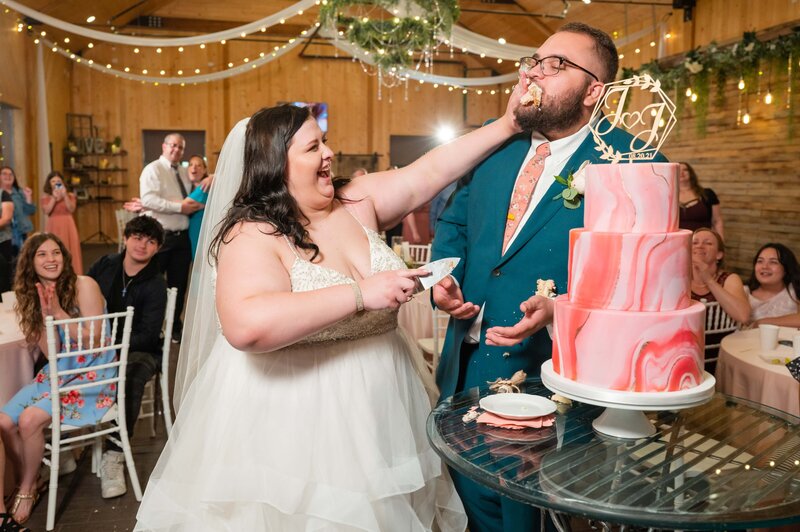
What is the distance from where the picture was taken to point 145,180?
6.61 metres

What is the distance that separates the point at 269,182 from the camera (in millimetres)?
1869

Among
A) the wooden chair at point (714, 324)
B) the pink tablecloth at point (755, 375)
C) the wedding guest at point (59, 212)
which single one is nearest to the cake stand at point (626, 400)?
the pink tablecloth at point (755, 375)

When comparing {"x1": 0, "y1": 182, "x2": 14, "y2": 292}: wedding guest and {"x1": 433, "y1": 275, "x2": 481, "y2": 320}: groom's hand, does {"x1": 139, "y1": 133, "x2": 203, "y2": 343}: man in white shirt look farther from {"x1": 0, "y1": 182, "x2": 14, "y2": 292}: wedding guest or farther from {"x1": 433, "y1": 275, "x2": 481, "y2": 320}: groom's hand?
{"x1": 433, "y1": 275, "x2": 481, "y2": 320}: groom's hand

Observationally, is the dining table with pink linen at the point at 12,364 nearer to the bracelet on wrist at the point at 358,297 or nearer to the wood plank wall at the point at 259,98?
the bracelet on wrist at the point at 358,297

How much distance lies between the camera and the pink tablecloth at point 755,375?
287 cm

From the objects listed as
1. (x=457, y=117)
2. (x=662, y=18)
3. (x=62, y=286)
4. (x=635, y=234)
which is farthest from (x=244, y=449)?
(x=457, y=117)

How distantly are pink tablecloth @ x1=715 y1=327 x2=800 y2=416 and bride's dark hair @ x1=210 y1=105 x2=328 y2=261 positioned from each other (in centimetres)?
214

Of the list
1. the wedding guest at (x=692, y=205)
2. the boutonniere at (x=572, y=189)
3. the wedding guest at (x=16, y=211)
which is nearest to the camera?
the boutonniere at (x=572, y=189)

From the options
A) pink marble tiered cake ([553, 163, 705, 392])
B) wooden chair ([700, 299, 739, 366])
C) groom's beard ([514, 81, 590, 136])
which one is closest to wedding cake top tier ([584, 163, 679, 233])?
pink marble tiered cake ([553, 163, 705, 392])

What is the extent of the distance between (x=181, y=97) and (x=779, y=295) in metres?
13.2

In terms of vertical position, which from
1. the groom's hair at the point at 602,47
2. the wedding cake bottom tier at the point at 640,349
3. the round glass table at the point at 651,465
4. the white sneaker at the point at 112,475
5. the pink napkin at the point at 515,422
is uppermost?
the groom's hair at the point at 602,47

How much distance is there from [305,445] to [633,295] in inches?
34.7

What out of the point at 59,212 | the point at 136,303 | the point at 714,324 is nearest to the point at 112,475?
the point at 136,303

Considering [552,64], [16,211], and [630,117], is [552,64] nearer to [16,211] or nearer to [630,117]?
[630,117]
